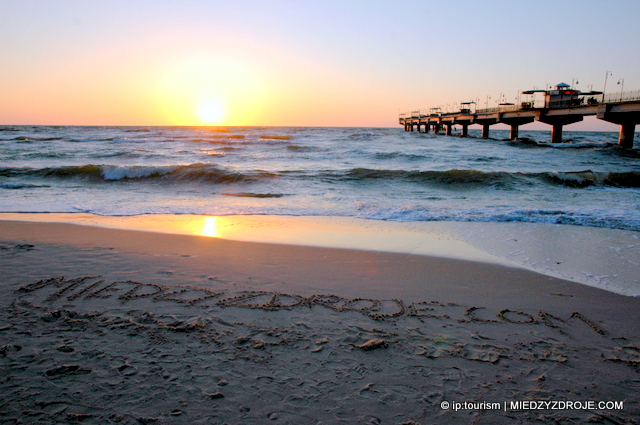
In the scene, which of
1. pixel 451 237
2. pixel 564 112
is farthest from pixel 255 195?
pixel 564 112

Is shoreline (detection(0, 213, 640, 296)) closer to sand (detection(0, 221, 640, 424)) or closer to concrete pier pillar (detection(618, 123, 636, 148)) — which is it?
sand (detection(0, 221, 640, 424))

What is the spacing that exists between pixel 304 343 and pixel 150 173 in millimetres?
15174

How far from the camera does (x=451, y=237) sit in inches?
265

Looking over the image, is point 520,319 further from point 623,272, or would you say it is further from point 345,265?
point 623,272

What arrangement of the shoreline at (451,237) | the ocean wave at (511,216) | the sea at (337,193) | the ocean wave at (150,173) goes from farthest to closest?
the ocean wave at (150,173), the sea at (337,193), the ocean wave at (511,216), the shoreline at (451,237)

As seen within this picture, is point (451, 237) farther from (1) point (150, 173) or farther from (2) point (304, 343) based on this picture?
(1) point (150, 173)

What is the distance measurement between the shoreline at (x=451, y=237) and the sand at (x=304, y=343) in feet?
2.11

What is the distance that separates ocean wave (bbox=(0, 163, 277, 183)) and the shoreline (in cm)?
705

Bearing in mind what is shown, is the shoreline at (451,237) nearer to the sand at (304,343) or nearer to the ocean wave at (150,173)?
the sand at (304,343)

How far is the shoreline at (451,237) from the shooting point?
16.9 feet

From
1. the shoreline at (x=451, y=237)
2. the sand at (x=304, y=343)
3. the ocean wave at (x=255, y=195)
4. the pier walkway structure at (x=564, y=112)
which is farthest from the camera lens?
the pier walkway structure at (x=564, y=112)

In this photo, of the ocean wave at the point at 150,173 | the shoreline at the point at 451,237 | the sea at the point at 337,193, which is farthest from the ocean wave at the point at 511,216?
the ocean wave at the point at 150,173

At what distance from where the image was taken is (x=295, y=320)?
135 inches

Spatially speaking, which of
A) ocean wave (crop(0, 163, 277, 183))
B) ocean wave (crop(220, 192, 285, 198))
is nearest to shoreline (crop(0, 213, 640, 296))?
ocean wave (crop(220, 192, 285, 198))
